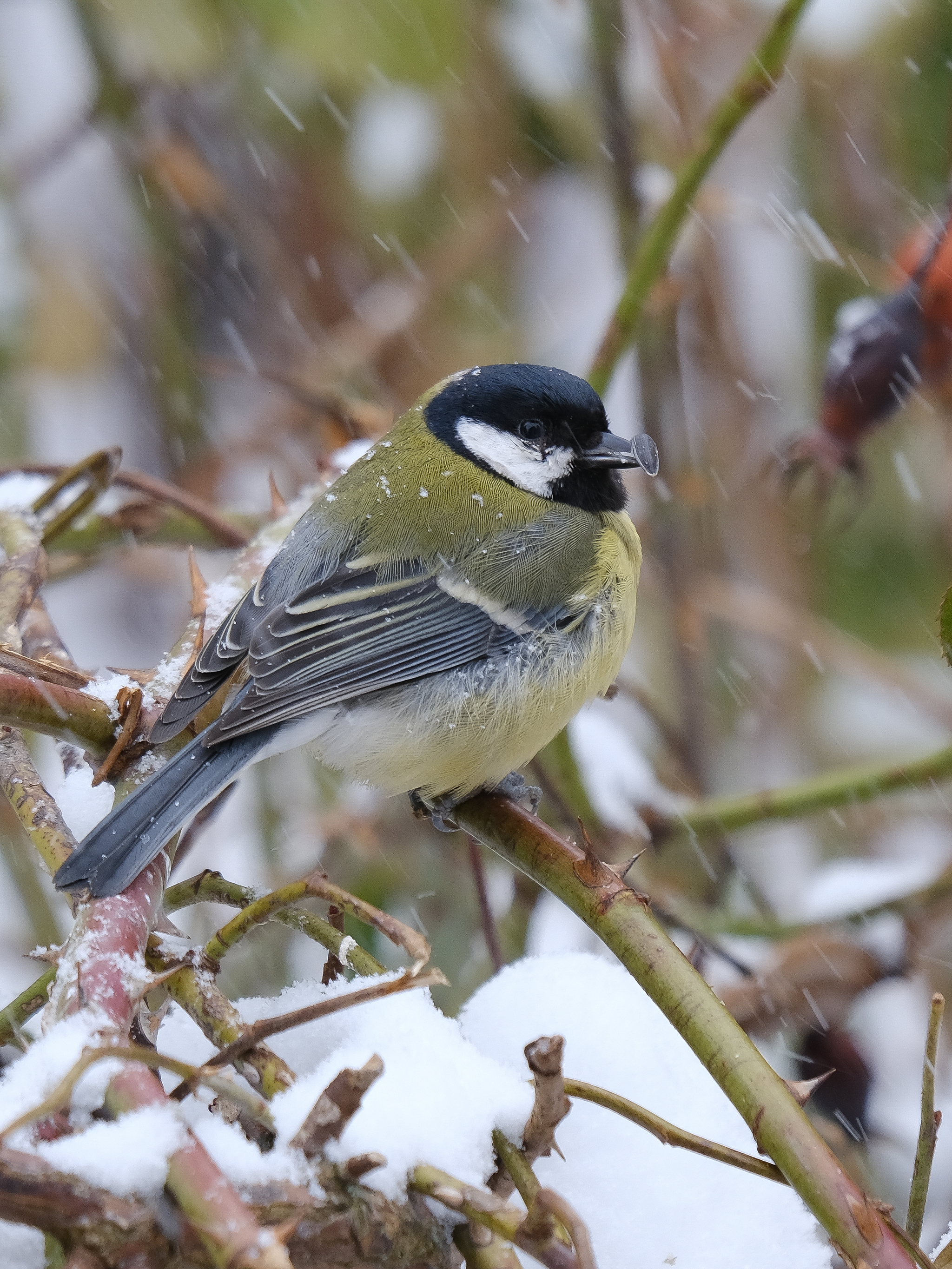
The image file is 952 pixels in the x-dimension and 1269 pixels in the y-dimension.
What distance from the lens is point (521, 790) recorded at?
2.14 metres

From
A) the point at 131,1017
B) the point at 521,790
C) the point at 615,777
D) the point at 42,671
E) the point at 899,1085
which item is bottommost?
the point at 899,1085

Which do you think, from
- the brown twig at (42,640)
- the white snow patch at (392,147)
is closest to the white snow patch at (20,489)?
→ the brown twig at (42,640)

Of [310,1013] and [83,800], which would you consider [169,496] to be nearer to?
[83,800]

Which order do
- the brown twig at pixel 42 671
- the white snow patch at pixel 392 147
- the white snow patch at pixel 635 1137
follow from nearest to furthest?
the white snow patch at pixel 635 1137, the brown twig at pixel 42 671, the white snow patch at pixel 392 147

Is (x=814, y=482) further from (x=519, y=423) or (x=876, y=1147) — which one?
(x=876, y=1147)

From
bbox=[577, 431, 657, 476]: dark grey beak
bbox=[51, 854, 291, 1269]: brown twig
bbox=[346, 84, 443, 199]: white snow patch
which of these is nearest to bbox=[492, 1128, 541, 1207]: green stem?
bbox=[51, 854, 291, 1269]: brown twig

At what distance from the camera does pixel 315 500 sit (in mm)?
2178

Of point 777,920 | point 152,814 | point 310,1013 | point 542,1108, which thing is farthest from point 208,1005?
point 777,920

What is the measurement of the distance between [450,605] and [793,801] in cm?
65

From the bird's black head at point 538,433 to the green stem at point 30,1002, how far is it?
1436 millimetres

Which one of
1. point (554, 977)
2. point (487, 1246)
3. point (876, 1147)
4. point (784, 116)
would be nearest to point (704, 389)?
point (784, 116)

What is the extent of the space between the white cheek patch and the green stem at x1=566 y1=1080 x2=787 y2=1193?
4.97 feet

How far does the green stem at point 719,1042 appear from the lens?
91cm

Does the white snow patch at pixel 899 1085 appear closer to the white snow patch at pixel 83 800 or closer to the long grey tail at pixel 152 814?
the long grey tail at pixel 152 814
